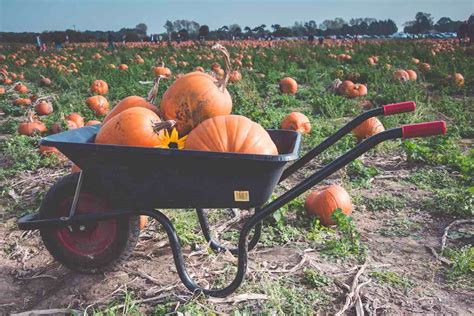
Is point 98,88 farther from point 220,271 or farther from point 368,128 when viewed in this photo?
point 220,271

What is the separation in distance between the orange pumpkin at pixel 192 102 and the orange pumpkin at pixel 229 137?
0.68 feet

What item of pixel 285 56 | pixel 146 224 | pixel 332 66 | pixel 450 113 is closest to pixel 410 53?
pixel 332 66

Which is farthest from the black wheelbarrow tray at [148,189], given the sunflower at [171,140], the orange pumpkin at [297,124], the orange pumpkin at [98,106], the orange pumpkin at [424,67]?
the orange pumpkin at [424,67]

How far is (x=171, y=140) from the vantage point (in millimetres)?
2723

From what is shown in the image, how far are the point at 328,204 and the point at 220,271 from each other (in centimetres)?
123

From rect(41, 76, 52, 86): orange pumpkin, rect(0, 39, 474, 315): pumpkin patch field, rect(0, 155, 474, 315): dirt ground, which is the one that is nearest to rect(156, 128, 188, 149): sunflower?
rect(0, 39, 474, 315): pumpkin patch field

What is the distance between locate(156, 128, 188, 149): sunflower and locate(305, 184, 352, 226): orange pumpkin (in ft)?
5.26

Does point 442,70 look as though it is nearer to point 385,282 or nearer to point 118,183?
point 385,282

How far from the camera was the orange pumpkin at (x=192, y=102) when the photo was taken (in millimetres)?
2732

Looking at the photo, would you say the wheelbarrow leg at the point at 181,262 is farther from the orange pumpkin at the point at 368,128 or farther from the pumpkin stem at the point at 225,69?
the orange pumpkin at the point at 368,128

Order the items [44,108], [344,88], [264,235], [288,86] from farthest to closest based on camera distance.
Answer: [288,86] → [344,88] → [44,108] → [264,235]

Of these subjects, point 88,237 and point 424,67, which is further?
point 424,67

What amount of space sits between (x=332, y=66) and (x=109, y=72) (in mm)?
7419

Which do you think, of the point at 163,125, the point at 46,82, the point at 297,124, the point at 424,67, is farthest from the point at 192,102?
the point at 424,67
